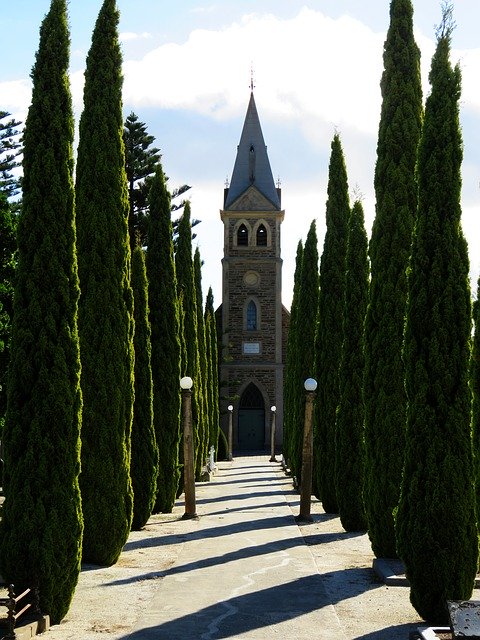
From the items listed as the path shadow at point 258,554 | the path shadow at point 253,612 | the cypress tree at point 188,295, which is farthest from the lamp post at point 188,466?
the cypress tree at point 188,295

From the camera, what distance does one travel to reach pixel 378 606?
9.17 meters

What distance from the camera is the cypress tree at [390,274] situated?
11.5 metres

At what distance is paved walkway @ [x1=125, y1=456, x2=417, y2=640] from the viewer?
8.08 metres

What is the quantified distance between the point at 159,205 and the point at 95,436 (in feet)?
25.9

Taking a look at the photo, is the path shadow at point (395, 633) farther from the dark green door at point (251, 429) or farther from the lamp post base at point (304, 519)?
the dark green door at point (251, 429)

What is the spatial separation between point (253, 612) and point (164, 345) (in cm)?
942

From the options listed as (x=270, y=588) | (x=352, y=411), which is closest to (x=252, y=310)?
(x=352, y=411)

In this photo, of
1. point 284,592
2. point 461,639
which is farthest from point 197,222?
point 461,639

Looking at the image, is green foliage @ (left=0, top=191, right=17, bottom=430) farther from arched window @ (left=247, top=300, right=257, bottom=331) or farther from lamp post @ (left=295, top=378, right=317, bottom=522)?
arched window @ (left=247, top=300, right=257, bottom=331)

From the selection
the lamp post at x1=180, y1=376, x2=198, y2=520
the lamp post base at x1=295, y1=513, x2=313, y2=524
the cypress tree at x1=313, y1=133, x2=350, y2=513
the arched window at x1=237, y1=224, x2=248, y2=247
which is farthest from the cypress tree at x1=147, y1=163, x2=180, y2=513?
the arched window at x1=237, y1=224, x2=248, y2=247

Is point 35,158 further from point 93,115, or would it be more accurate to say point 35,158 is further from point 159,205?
point 159,205

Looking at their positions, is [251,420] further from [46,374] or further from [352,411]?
[46,374]

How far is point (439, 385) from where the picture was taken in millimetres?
8586

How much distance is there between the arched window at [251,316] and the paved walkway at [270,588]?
29.4 metres
